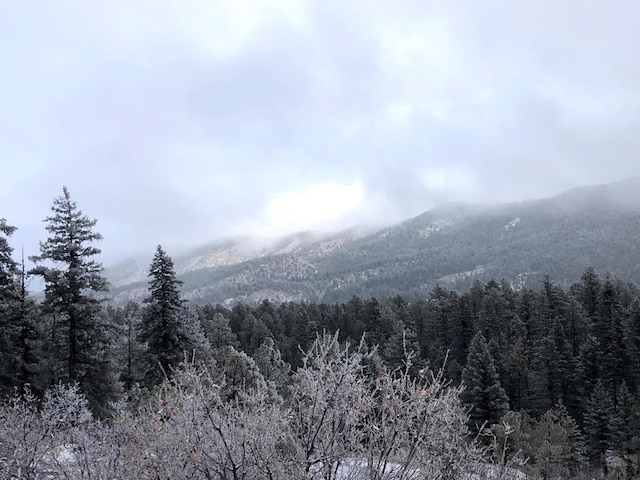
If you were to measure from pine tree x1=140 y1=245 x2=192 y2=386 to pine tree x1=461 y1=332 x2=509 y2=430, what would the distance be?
22.7 metres

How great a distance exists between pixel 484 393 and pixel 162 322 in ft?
85.2

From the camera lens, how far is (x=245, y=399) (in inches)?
269

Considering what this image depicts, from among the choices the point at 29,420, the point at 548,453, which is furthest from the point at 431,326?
the point at 29,420

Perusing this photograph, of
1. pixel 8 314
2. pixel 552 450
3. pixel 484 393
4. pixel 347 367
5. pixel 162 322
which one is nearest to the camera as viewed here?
pixel 347 367

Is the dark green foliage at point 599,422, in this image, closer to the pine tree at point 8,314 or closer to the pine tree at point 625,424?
the pine tree at point 625,424

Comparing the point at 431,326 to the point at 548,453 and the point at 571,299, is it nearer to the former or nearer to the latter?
the point at 571,299

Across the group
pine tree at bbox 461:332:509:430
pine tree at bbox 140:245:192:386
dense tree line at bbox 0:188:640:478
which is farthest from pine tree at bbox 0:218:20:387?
pine tree at bbox 461:332:509:430

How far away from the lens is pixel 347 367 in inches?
252

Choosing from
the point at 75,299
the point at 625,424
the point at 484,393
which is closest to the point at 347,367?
the point at 75,299

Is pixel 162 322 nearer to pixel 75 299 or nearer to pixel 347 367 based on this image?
pixel 75 299

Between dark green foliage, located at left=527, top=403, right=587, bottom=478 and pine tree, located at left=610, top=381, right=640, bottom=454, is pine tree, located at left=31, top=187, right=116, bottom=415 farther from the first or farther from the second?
pine tree, located at left=610, top=381, right=640, bottom=454

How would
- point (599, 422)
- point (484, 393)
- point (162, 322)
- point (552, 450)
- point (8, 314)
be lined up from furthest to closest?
point (484, 393) < point (599, 422) < point (162, 322) < point (552, 450) < point (8, 314)

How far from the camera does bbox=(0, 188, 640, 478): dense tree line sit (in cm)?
647

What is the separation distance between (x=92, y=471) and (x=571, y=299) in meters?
57.3
